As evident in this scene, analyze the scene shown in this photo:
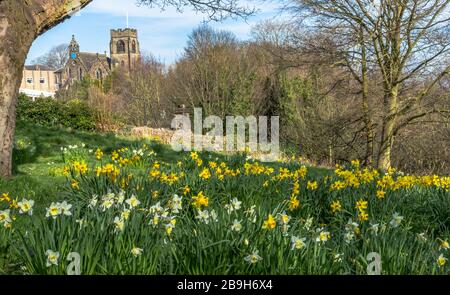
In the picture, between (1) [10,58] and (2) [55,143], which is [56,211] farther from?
(2) [55,143]

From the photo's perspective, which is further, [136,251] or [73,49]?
[73,49]

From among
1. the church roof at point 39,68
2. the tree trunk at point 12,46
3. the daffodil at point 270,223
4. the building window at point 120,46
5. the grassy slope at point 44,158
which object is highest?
the building window at point 120,46

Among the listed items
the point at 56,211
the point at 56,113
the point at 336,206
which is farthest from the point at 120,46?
the point at 56,211

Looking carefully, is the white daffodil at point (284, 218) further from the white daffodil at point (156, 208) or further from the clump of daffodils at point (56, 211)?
the clump of daffodils at point (56, 211)

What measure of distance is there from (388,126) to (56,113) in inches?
483

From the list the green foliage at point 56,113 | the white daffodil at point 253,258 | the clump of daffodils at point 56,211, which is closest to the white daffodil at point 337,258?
the white daffodil at point 253,258

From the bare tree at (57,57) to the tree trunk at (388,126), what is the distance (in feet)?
232

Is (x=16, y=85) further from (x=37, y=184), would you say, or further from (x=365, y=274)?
(x=365, y=274)

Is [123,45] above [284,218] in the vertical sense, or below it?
above

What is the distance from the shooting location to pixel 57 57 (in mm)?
79812

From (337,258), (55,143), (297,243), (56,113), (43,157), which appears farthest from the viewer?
(56,113)

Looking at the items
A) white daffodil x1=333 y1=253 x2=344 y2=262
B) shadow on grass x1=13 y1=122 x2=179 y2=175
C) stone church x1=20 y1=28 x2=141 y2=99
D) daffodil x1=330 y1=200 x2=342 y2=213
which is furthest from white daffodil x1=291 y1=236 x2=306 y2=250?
stone church x1=20 y1=28 x2=141 y2=99

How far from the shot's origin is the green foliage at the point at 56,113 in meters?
18.6

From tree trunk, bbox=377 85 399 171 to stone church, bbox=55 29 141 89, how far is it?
60.8m
